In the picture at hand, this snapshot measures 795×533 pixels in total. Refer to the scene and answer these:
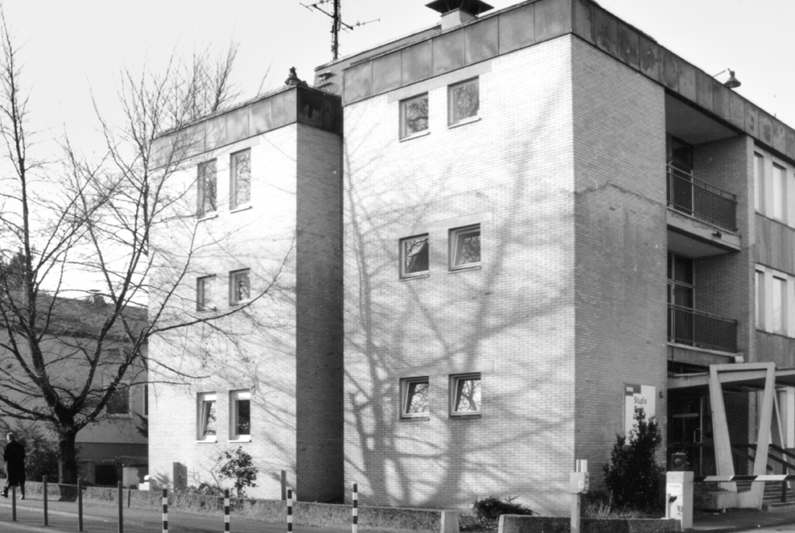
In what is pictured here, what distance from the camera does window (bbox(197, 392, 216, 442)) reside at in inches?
1167

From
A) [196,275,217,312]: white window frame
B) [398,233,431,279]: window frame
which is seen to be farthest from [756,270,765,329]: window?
[196,275,217,312]: white window frame

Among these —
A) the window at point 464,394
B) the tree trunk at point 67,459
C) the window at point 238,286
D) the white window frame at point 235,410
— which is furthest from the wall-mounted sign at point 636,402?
the tree trunk at point 67,459

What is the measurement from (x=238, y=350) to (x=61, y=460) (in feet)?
19.7

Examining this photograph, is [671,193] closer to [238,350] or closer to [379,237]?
[379,237]

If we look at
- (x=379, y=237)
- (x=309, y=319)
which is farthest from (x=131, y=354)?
(x=379, y=237)

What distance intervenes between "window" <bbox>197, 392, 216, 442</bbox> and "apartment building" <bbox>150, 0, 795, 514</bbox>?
6 cm

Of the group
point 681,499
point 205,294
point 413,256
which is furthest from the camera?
point 205,294

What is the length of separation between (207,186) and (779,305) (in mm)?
16177

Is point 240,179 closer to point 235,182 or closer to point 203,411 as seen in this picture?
point 235,182

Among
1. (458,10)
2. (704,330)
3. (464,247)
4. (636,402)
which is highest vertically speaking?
(458,10)

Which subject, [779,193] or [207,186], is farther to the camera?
[779,193]

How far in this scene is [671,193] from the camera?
91.2ft

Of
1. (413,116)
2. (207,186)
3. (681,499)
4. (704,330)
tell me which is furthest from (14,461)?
(704,330)

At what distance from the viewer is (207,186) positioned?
99.9 ft
